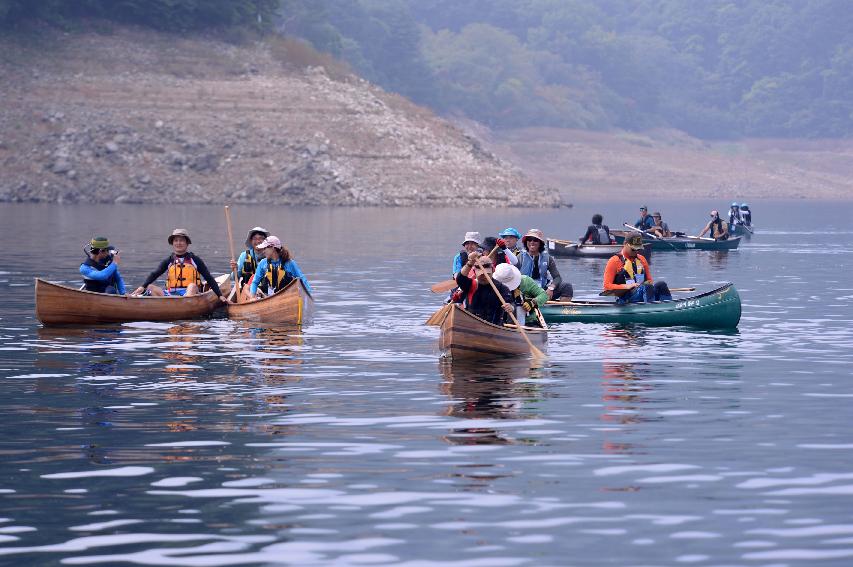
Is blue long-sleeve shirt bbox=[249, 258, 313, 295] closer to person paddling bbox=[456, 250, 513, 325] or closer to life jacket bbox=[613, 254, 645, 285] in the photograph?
life jacket bbox=[613, 254, 645, 285]

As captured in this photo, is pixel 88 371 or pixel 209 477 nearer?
pixel 209 477

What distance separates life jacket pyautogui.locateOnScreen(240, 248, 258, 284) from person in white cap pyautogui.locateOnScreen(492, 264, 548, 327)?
23.8 ft

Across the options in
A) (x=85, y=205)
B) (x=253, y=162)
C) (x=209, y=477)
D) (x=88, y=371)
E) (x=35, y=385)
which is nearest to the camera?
(x=209, y=477)

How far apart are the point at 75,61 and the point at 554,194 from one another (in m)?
35.9

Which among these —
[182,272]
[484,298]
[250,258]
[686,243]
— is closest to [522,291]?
[484,298]

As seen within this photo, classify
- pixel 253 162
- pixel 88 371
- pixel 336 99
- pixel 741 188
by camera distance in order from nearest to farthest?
pixel 88 371
pixel 253 162
pixel 336 99
pixel 741 188

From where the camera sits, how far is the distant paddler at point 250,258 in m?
29.6

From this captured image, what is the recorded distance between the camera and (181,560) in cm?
1272

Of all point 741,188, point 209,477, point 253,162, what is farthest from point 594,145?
point 209,477

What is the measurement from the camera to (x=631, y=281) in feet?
97.8

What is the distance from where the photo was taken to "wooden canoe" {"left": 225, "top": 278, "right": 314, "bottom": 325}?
2876 cm

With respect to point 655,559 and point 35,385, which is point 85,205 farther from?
point 655,559

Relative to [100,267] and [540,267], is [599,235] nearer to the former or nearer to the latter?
[540,267]

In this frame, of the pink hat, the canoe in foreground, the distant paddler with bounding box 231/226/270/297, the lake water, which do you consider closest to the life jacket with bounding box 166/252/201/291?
the distant paddler with bounding box 231/226/270/297
